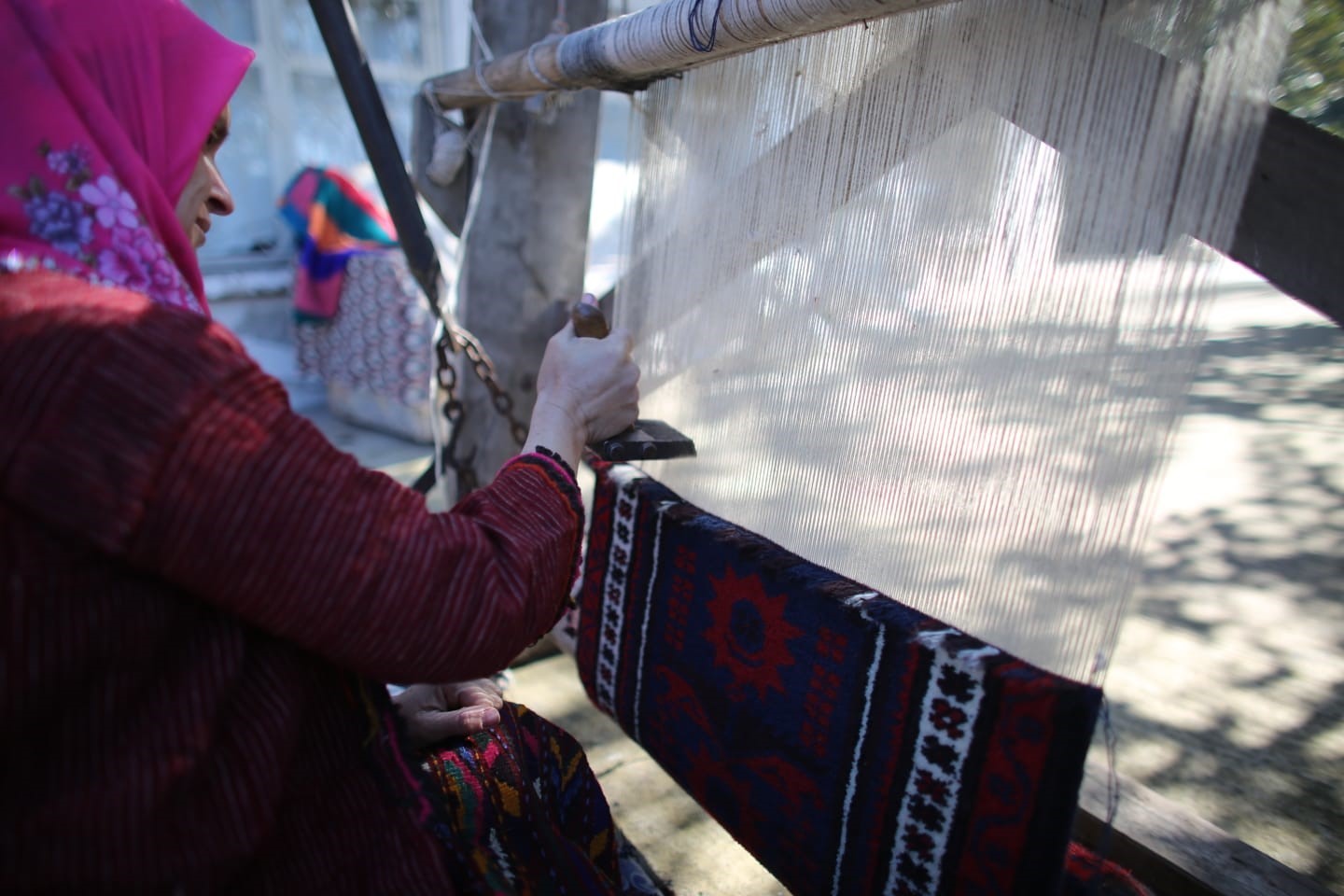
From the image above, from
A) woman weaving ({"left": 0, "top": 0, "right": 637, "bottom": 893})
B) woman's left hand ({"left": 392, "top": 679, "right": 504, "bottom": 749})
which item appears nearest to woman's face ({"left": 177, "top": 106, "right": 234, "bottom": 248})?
woman weaving ({"left": 0, "top": 0, "right": 637, "bottom": 893})

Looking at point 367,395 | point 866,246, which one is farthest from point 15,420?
point 367,395

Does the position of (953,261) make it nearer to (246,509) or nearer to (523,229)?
(246,509)

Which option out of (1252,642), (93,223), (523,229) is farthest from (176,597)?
(1252,642)

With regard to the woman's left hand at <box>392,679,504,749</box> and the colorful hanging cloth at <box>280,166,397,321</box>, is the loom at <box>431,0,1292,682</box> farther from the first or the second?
the colorful hanging cloth at <box>280,166,397,321</box>

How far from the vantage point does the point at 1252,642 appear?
2480 millimetres

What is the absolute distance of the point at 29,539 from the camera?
2.09 ft

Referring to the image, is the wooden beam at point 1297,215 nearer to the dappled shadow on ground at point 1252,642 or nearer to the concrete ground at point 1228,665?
the concrete ground at point 1228,665

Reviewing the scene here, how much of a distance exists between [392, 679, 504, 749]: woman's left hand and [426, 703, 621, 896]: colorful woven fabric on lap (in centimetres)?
2

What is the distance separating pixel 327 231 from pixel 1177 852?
15.7ft

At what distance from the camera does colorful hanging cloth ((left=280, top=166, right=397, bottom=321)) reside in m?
4.55

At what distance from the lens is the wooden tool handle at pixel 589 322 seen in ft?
3.79

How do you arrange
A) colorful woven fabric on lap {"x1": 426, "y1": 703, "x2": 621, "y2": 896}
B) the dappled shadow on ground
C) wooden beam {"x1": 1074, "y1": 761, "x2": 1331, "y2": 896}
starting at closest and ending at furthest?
colorful woven fabric on lap {"x1": 426, "y1": 703, "x2": 621, "y2": 896}
wooden beam {"x1": 1074, "y1": 761, "x2": 1331, "y2": 896}
the dappled shadow on ground

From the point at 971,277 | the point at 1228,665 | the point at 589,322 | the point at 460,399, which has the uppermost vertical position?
the point at 971,277

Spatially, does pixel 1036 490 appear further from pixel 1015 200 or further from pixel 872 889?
pixel 872 889
